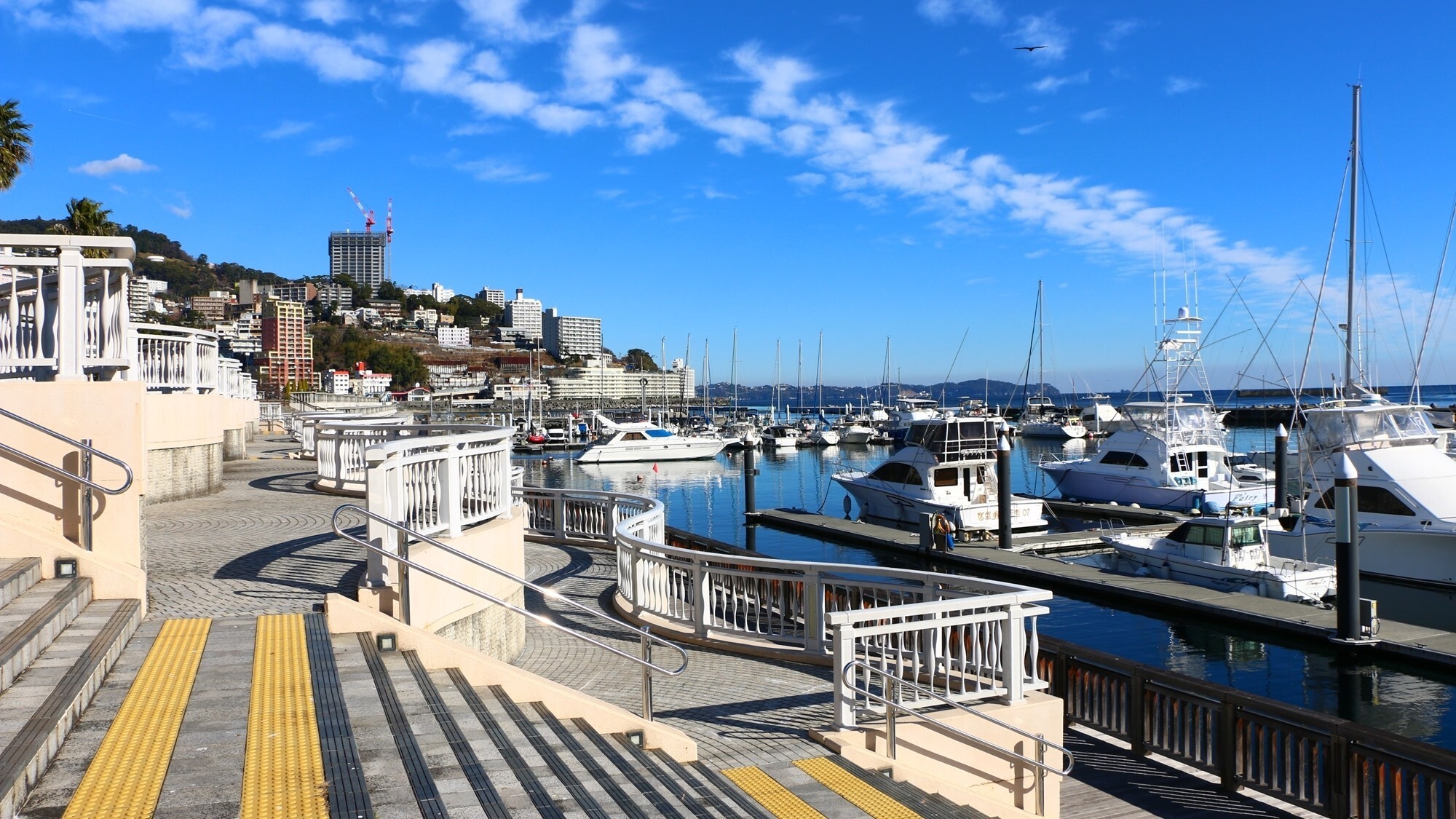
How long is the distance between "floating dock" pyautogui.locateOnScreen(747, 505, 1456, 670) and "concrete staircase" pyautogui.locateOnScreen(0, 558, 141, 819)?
20.8m

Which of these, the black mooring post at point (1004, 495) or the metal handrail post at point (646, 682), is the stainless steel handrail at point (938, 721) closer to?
the metal handrail post at point (646, 682)

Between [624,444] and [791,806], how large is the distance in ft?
242

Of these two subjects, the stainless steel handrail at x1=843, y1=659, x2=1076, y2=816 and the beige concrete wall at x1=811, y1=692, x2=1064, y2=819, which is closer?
the stainless steel handrail at x1=843, y1=659, x2=1076, y2=816

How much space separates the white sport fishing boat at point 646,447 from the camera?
258 ft

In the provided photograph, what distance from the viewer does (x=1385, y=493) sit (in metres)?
26.5

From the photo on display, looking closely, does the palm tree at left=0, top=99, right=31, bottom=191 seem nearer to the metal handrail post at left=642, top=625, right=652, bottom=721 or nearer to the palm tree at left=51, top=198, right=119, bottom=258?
the palm tree at left=51, top=198, right=119, bottom=258

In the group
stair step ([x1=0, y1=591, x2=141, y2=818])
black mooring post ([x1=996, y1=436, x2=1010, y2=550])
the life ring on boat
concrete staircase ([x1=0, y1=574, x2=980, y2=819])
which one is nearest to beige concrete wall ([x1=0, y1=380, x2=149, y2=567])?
concrete staircase ([x1=0, y1=574, x2=980, y2=819])

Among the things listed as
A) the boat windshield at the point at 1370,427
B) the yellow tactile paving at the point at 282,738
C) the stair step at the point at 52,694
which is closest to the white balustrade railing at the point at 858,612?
the yellow tactile paving at the point at 282,738

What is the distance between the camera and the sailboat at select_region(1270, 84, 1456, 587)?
2525cm

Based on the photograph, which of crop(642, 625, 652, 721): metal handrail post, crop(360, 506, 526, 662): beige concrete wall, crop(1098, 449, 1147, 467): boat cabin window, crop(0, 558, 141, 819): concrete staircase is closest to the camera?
crop(0, 558, 141, 819): concrete staircase

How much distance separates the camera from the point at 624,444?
78.8 metres

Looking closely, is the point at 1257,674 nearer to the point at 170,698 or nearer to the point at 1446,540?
the point at 1446,540

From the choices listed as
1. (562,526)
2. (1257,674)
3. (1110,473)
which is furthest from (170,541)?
(1110,473)

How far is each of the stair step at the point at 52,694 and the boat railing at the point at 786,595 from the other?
4.93 m
